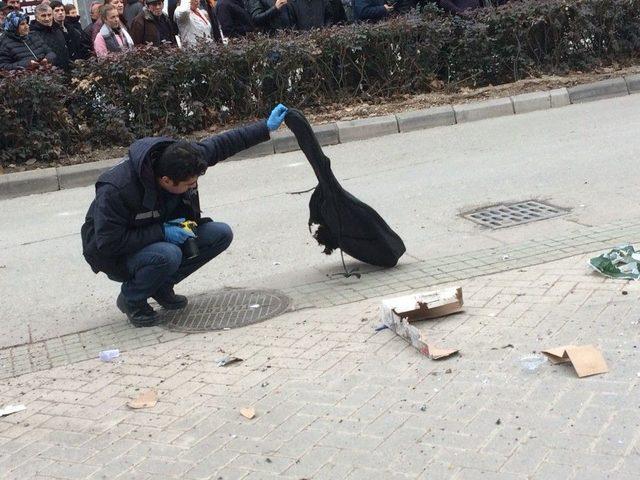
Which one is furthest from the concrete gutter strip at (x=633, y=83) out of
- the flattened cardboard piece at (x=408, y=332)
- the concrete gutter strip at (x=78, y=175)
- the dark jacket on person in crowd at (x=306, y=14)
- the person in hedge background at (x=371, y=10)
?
the flattened cardboard piece at (x=408, y=332)

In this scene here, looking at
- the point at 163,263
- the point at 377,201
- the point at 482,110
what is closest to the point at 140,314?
the point at 163,263

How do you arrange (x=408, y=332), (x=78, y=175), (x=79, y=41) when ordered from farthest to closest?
1. (x=79, y=41)
2. (x=78, y=175)
3. (x=408, y=332)

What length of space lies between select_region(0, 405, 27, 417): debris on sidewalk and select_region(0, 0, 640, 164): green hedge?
6.66 m

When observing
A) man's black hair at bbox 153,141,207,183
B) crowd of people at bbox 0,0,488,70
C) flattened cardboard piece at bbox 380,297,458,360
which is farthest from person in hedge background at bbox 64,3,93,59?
flattened cardboard piece at bbox 380,297,458,360

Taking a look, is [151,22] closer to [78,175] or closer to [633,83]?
[78,175]

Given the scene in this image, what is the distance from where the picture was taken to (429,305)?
16.2 feet

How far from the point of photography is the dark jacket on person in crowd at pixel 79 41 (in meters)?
11.8

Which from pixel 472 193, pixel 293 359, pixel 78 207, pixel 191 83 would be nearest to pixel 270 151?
pixel 191 83

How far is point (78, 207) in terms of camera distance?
9.36 m

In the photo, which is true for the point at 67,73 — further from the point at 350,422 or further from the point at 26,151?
the point at 350,422

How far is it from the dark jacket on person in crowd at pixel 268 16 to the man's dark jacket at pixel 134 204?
7.22m

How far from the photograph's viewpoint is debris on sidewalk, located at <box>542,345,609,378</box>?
13.4ft

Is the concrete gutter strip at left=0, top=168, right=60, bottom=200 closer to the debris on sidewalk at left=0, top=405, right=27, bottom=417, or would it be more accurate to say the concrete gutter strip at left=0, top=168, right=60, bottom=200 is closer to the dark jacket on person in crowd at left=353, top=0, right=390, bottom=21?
the dark jacket on person in crowd at left=353, top=0, right=390, bottom=21

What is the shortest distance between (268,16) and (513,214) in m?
6.28
